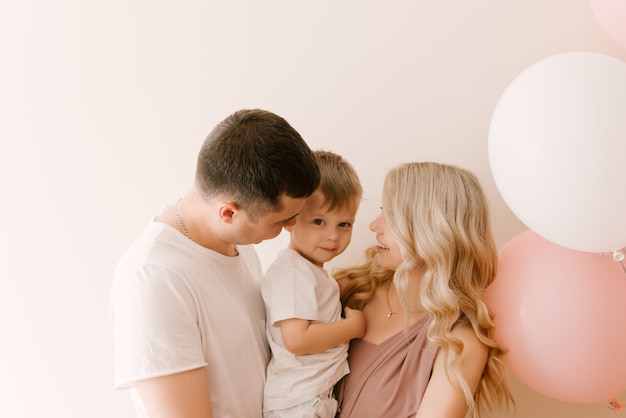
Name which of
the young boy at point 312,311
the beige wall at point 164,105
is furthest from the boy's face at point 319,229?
the beige wall at point 164,105

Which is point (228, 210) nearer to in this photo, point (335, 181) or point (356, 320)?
point (335, 181)

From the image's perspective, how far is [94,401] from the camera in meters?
2.32

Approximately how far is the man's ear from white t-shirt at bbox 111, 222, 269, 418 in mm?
131

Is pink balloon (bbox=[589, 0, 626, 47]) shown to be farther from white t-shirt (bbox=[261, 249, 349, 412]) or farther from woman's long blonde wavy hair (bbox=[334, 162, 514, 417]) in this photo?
white t-shirt (bbox=[261, 249, 349, 412])

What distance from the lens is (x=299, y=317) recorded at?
71.4 inches

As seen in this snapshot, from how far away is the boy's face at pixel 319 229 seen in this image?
1.91 meters

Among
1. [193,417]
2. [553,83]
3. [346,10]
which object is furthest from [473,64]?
[193,417]

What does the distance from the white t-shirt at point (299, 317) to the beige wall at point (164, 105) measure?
58cm

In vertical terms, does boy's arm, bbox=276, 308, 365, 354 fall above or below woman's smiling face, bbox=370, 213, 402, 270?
below

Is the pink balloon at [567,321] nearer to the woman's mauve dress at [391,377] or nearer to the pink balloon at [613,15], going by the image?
the woman's mauve dress at [391,377]

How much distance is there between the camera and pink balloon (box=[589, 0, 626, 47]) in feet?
5.84

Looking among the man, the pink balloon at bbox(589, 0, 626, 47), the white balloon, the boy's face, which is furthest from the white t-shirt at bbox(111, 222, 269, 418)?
the pink balloon at bbox(589, 0, 626, 47)

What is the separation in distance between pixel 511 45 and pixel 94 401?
204cm

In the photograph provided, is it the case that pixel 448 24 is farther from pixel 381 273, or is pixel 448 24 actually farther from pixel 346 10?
pixel 381 273
